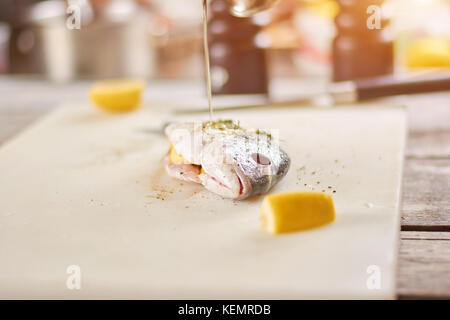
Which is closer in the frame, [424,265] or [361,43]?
[424,265]

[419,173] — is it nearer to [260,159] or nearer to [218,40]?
[260,159]

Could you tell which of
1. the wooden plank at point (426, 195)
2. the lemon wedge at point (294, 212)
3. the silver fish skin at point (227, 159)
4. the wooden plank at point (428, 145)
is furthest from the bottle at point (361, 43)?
the lemon wedge at point (294, 212)

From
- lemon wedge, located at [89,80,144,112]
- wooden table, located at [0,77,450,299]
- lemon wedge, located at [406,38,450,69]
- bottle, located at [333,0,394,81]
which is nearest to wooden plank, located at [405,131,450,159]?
wooden table, located at [0,77,450,299]

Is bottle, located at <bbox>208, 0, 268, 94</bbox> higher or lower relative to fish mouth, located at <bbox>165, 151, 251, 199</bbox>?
higher

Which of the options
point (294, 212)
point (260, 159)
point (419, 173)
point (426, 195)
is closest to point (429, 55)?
point (419, 173)

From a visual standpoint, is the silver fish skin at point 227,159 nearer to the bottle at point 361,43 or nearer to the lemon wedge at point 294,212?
the lemon wedge at point 294,212

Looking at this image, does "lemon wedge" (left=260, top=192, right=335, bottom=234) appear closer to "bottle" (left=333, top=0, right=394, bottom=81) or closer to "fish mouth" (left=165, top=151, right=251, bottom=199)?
"fish mouth" (left=165, top=151, right=251, bottom=199)
